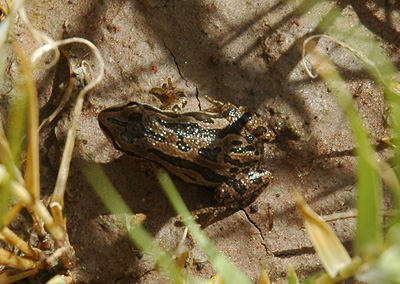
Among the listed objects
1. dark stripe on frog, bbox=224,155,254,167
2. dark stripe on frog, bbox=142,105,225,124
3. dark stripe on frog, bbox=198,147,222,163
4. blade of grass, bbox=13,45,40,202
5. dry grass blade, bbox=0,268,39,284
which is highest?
blade of grass, bbox=13,45,40,202

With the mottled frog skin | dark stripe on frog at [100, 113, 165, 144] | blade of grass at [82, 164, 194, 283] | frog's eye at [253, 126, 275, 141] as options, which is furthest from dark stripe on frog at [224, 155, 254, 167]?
blade of grass at [82, 164, 194, 283]

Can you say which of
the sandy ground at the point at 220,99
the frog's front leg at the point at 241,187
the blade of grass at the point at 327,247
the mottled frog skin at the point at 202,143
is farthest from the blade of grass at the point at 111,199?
the blade of grass at the point at 327,247

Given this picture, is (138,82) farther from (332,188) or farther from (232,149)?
(332,188)

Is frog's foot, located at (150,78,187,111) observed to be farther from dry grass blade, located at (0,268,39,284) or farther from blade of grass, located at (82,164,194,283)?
dry grass blade, located at (0,268,39,284)

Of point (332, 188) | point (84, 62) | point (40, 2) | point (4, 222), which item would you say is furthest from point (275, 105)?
point (4, 222)

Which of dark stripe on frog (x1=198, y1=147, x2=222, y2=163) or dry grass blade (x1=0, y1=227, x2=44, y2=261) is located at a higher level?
dry grass blade (x1=0, y1=227, x2=44, y2=261)

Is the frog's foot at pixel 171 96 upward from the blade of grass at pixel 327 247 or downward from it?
upward

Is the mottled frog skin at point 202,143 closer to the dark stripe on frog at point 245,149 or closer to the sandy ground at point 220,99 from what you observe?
the dark stripe on frog at point 245,149
